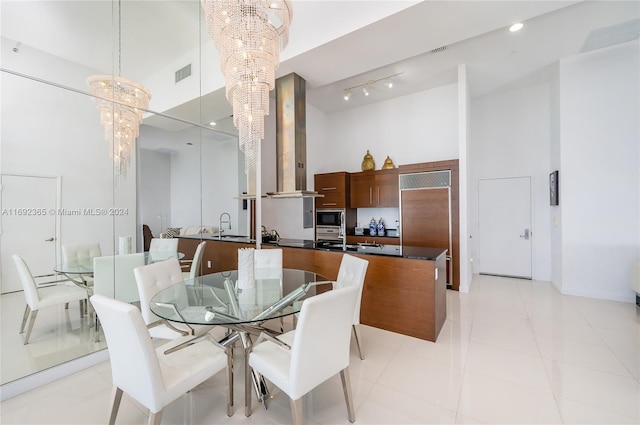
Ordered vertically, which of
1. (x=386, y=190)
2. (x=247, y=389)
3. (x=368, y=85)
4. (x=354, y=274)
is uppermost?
(x=368, y=85)

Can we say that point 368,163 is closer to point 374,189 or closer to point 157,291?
point 374,189

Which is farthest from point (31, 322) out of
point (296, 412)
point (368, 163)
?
point (368, 163)

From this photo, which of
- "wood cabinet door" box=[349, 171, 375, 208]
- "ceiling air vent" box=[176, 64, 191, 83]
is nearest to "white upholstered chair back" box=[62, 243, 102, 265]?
"ceiling air vent" box=[176, 64, 191, 83]

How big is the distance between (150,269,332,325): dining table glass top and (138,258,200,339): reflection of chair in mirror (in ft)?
0.24

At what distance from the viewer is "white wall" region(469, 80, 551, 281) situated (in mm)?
4941

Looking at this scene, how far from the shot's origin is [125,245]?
9.52 feet

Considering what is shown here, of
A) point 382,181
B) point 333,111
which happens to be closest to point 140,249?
point 382,181

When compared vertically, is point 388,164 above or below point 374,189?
above

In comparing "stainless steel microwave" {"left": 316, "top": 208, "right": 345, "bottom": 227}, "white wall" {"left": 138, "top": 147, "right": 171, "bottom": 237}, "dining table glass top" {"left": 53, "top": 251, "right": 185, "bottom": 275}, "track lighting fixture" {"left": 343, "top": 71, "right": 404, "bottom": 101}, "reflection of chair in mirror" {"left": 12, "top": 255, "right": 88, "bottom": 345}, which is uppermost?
"track lighting fixture" {"left": 343, "top": 71, "right": 404, "bottom": 101}

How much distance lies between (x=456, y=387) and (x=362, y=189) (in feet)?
13.4

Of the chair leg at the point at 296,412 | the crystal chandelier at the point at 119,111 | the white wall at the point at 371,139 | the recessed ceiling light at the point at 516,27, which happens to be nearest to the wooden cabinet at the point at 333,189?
the white wall at the point at 371,139

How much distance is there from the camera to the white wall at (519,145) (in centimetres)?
494

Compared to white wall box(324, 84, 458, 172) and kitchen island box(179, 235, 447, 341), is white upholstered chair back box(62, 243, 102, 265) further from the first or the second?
white wall box(324, 84, 458, 172)

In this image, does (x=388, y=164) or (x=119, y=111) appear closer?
(x=119, y=111)
